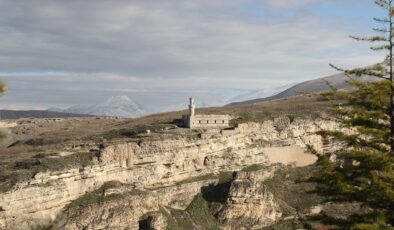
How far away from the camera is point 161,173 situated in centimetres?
5659

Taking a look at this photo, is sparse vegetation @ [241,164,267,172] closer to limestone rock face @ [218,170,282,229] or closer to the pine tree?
limestone rock face @ [218,170,282,229]

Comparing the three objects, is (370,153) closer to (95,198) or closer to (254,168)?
(95,198)

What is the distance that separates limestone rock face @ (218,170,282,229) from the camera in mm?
54000

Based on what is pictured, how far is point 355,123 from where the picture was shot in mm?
16344

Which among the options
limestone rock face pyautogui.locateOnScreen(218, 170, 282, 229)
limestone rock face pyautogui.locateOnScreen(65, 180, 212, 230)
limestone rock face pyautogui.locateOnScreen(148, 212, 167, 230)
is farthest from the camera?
limestone rock face pyautogui.locateOnScreen(218, 170, 282, 229)

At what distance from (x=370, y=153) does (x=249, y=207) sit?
40422 mm

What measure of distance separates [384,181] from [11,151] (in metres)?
54.9

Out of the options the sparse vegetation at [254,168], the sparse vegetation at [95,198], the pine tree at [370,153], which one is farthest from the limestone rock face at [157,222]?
the pine tree at [370,153]

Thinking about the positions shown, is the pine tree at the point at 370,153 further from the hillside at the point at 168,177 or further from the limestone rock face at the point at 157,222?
the limestone rock face at the point at 157,222

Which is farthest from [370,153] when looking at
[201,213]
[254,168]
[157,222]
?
[254,168]

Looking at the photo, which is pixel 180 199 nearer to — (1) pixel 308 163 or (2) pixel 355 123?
(1) pixel 308 163

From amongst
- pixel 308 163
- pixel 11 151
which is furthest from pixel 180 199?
pixel 11 151

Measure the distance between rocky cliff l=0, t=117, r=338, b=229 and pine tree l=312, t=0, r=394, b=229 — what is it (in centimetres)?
3217

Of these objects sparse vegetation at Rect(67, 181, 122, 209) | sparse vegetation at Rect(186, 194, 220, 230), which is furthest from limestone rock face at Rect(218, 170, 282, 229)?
sparse vegetation at Rect(67, 181, 122, 209)
